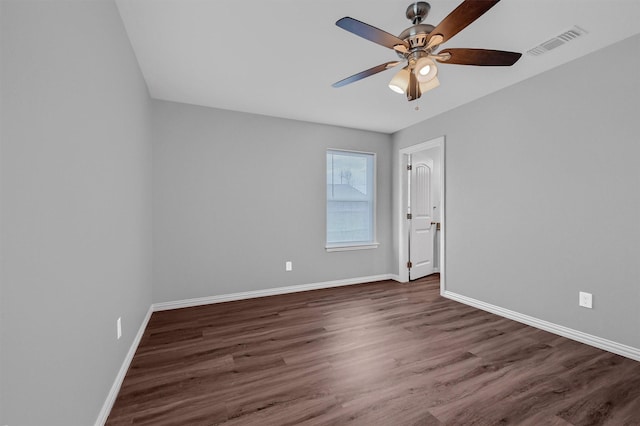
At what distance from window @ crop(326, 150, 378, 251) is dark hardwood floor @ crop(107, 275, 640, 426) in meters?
1.62

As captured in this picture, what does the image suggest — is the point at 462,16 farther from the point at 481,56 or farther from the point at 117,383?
the point at 117,383

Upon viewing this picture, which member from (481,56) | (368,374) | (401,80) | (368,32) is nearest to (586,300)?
(368,374)

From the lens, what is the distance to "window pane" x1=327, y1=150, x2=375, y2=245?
4504mm

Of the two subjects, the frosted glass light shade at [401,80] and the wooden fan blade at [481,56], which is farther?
the frosted glass light shade at [401,80]

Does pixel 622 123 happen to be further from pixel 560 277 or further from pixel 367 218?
pixel 367 218

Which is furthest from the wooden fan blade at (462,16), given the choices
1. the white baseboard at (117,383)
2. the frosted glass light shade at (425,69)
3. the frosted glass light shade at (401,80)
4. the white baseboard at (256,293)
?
the white baseboard at (256,293)

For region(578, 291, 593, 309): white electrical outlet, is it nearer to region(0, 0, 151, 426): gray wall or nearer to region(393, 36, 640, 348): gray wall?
region(393, 36, 640, 348): gray wall

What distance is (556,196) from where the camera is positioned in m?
2.72

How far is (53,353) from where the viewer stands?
1.02 metres

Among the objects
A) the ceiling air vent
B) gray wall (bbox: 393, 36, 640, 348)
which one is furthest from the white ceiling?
gray wall (bbox: 393, 36, 640, 348)

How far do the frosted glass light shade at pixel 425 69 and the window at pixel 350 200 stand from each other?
260 centimetres

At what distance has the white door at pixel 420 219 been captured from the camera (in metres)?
4.83

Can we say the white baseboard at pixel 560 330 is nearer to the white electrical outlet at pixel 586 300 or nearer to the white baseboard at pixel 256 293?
the white electrical outlet at pixel 586 300

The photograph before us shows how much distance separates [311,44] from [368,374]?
256 cm
